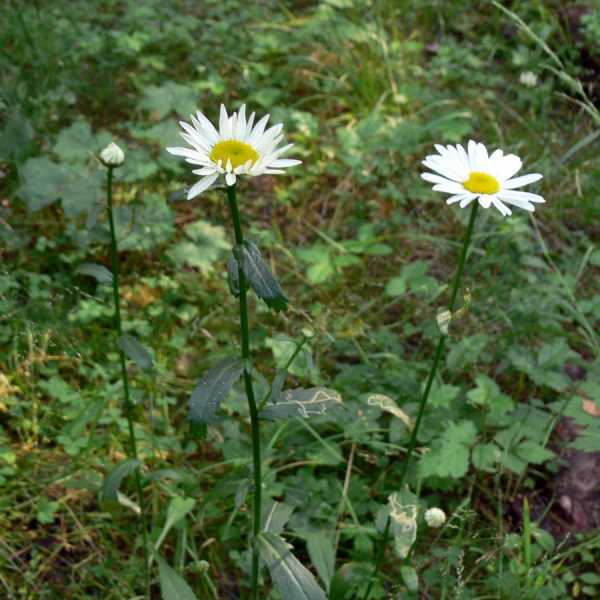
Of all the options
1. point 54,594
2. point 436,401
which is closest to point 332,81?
point 436,401

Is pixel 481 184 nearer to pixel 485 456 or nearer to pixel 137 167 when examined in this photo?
pixel 485 456

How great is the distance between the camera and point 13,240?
2182mm

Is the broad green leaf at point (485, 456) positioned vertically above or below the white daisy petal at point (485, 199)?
below

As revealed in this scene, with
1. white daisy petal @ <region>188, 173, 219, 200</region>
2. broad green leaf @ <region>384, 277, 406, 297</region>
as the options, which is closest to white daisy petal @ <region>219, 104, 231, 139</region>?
white daisy petal @ <region>188, 173, 219, 200</region>

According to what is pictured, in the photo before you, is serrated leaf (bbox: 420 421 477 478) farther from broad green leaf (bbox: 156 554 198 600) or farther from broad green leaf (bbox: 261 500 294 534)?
broad green leaf (bbox: 156 554 198 600)

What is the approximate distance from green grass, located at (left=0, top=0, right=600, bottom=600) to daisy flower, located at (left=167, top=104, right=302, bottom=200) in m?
0.10

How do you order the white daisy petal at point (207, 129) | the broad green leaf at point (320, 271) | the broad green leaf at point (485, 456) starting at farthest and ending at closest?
1. the broad green leaf at point (320, 271)
2. the broad green leaf at point (485, 456)
3. the white daisy petal at point (207, 129)

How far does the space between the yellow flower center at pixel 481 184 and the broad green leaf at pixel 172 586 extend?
826mm

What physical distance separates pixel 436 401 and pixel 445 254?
0.76 metres

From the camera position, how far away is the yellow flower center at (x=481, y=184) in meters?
1.23

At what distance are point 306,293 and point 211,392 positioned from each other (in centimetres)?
120

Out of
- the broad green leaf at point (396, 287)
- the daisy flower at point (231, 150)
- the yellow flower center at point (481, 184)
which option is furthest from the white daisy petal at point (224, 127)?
the broad green leaf at point (396, 287)

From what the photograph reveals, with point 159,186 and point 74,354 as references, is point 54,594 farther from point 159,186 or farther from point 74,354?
point 159,186

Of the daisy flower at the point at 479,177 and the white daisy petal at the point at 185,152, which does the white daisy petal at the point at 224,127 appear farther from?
the daisy flower at the point at 479,177
